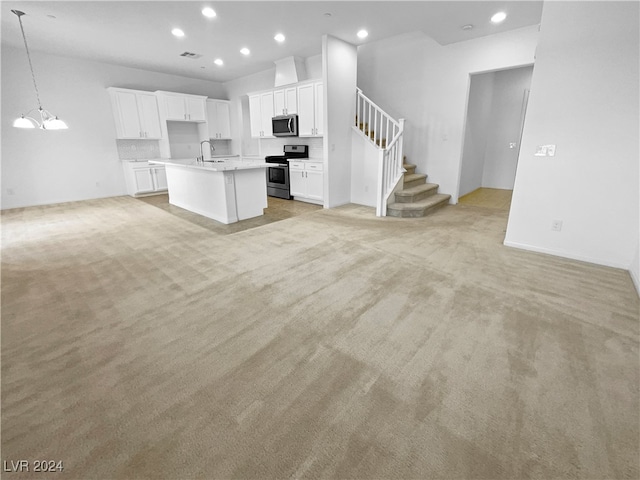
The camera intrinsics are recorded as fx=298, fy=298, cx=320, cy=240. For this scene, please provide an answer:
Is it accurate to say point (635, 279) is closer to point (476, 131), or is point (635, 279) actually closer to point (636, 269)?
point (636, 269)

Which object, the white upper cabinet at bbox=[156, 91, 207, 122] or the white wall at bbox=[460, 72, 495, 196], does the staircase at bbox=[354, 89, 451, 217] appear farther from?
the white upper cabinet at bbox=[156, 91, 207, 122]

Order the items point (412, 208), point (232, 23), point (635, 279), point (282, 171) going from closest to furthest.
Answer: point (635, 279)
point (232, 23)
point (412, 208)
point (282, 171)

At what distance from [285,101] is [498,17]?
158 inches

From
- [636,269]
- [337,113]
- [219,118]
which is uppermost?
[219,118]

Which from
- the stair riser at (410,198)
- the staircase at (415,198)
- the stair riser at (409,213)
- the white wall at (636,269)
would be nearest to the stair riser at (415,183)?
the staircase at (415,198)

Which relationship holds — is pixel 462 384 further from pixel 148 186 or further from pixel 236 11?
pixel 148 186

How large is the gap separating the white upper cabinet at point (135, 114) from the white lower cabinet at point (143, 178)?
0.73 metres

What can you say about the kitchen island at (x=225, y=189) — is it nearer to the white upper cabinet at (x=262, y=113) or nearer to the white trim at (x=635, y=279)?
the white upper cabinet at (x=262, y=113)

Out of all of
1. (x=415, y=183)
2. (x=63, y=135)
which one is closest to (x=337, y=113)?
(x=415, y=183)

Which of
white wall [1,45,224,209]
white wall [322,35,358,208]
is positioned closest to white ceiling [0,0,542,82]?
Result: white wall [322,35,358,208]

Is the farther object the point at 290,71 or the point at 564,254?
the point at 290,71

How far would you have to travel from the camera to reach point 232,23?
181 inches

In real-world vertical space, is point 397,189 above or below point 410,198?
above

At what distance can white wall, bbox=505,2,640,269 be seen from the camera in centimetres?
289
